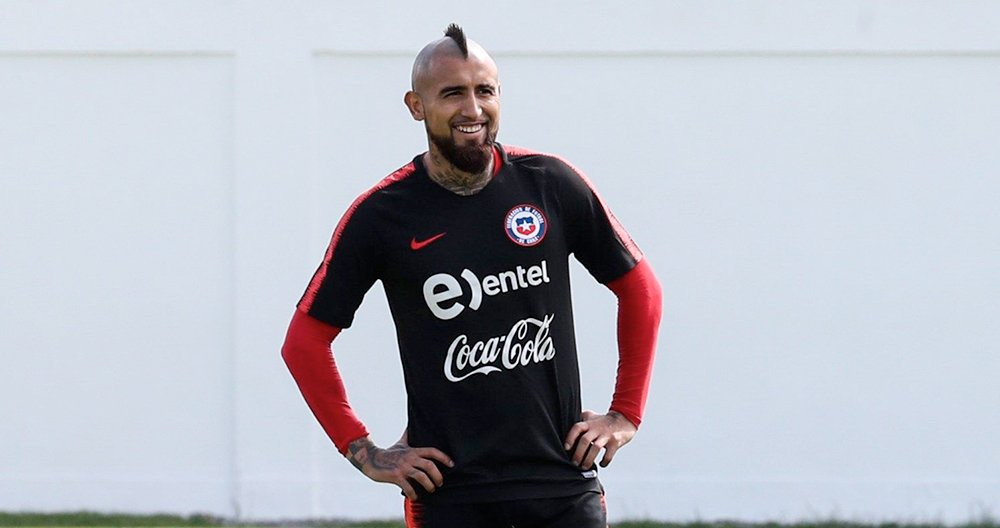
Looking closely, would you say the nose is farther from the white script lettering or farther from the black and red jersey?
the white script lettering

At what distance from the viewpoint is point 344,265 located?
3742 millimetres

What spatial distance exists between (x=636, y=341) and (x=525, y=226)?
467 mm

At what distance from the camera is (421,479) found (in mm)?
3682

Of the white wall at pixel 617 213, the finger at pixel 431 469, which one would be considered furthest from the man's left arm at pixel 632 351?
the white wall at pixel 617 213

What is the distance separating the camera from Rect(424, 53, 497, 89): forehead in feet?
12.1

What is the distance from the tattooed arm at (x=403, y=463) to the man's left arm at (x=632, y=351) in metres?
0.38

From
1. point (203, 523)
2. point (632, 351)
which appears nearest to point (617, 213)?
point (203, 523)

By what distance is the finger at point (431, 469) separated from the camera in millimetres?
3668

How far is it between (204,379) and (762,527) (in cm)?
282

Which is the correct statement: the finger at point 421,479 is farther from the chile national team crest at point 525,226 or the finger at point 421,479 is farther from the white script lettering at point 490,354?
the chile national team crest at point 525,226

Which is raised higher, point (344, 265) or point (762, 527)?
point (344, 265)

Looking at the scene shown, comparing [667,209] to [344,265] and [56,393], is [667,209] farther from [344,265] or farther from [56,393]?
[344,265]

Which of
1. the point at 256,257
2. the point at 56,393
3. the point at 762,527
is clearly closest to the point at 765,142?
the point at 762,527

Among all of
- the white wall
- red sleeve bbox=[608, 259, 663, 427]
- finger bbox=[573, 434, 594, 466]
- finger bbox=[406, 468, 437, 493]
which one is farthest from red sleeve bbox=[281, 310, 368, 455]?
the white wall
